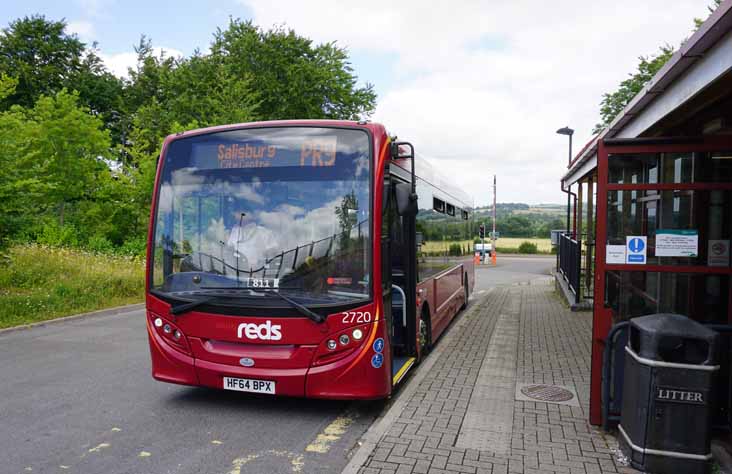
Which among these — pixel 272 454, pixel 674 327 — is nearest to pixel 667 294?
pixel 674 327

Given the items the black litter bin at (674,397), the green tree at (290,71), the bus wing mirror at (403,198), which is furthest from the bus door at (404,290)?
the green tree at (290,71)

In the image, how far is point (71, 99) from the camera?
905 inches

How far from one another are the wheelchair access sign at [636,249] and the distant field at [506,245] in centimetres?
318

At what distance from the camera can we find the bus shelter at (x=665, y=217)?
4992mm

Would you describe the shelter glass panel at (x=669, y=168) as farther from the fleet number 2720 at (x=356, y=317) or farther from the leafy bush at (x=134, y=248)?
the leafy bush at (x=134, y=248)

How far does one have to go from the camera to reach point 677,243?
5137 millimetres

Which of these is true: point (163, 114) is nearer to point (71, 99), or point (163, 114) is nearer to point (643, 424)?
point (71, 99)

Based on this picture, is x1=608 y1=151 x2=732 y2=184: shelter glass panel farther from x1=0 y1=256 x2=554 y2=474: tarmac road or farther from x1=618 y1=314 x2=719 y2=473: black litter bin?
x1=0 y1=256 x2=554 y2=474: tarmac road

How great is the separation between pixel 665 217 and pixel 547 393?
7.50 ft

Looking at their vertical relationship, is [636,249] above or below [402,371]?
above

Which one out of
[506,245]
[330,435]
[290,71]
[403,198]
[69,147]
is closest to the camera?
[330,435]

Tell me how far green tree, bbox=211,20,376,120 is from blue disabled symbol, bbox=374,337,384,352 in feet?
95.3

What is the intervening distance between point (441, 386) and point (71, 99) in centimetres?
2162

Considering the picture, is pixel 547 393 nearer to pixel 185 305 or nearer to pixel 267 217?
pixel 267 217
